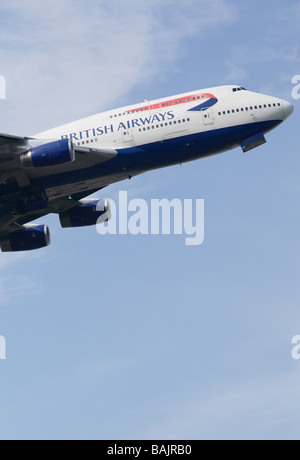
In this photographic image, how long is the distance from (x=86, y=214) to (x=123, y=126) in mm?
10502

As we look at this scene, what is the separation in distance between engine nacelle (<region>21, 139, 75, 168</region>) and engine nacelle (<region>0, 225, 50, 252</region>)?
13.5 meters

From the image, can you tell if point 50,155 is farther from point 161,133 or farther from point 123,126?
point 161,133

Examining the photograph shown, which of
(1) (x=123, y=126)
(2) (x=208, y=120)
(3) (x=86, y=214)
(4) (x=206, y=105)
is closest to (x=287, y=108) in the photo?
(4) (x=206, y=105)

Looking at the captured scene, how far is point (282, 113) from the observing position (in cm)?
7362

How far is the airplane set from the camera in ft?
232

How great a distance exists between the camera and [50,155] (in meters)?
68.6

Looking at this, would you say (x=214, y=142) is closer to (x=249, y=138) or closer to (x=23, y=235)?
(x=249, y=138)

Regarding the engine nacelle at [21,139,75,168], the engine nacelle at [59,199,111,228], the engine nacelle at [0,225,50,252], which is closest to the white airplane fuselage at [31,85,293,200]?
the engine nacelle at [21,139,75,168]

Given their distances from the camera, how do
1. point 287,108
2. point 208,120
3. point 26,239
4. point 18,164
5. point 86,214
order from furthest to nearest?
point 26,239, point 86,214, point 287,108, point 208,120, point 18,164

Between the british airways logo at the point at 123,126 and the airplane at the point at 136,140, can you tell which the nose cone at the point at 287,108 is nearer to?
the airplane at the point at 136,140

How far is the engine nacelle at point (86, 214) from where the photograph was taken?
79.9m

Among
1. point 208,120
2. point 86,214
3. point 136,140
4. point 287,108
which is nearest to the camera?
point 136,140

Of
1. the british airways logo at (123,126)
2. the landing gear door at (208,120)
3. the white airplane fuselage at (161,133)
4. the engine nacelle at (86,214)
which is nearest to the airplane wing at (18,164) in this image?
the white airplane fuselage at (161,133)

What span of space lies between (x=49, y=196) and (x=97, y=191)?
5453mm
